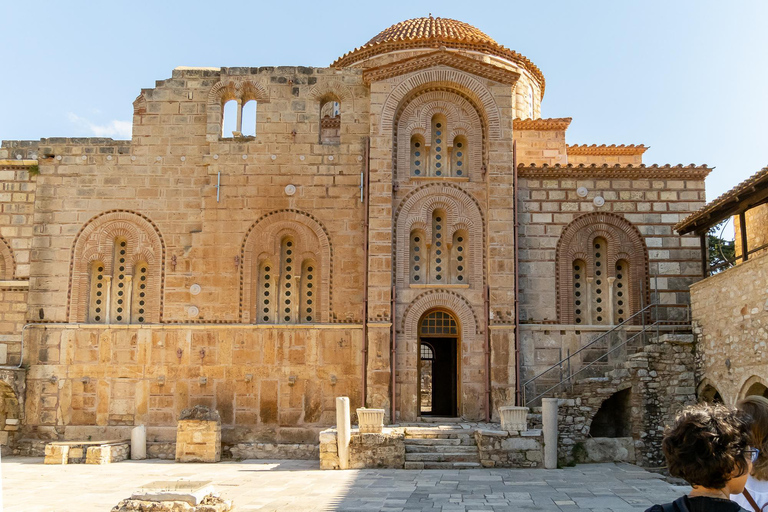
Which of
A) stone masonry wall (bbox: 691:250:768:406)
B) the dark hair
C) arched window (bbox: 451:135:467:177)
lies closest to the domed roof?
arched window (bbox: 451:135:467:177)

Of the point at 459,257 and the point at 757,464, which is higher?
the point at 459,257

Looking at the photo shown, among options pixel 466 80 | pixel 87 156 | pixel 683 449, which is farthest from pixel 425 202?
pixel 683 449

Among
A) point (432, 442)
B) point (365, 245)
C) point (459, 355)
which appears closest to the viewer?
point (432, 442)

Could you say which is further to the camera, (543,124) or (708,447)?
(543,124)

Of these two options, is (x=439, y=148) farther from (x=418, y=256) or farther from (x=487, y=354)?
(x=487, y=354)

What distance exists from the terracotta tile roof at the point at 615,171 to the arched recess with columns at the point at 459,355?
4.06 m

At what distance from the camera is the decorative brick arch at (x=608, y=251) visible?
2009 centimetres

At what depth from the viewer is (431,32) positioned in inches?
950

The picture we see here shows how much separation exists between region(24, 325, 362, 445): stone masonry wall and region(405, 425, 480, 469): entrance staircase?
8.66 ft

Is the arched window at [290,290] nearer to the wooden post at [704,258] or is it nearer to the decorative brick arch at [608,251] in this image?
the decorative brick arch at [608,251]

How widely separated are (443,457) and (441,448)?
285mm

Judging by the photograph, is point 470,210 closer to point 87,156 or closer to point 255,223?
point 255,223

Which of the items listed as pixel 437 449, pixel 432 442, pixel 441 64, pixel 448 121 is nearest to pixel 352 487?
pixel 437 449

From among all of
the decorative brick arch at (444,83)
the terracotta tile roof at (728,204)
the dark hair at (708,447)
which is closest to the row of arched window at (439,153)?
the decorative brick arch at (444,83)
